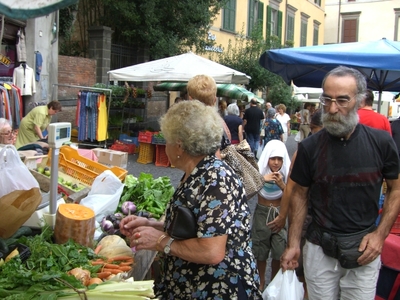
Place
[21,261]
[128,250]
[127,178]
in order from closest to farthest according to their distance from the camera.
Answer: [21,261], [128,250], [127,178]

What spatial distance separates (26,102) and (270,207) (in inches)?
303

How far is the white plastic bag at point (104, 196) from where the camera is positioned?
3777mm

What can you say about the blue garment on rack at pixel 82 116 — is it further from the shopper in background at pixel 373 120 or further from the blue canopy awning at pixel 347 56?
the shopper in background at pixel 373 120

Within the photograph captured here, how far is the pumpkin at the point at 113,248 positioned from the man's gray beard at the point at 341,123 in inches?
62.6

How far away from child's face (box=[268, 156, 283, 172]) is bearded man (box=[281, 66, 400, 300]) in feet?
4.25

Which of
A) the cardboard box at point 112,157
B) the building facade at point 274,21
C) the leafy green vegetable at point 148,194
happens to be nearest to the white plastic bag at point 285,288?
the leafy green vegetable at point 148,194

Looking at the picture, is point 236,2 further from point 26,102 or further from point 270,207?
point 270,207

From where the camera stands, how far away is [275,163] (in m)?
3.92

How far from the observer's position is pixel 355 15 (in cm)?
3578

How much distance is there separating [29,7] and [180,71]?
7883 mm

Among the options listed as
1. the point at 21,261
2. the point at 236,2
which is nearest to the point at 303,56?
the point at 21,261

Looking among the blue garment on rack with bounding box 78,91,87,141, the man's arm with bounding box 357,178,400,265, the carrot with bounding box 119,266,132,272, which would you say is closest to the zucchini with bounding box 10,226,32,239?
the carrot with bounding box 119,266,132,272

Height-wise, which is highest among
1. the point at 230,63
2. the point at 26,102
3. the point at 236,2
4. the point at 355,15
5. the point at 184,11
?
the point at 355,15

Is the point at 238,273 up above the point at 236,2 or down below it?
below
